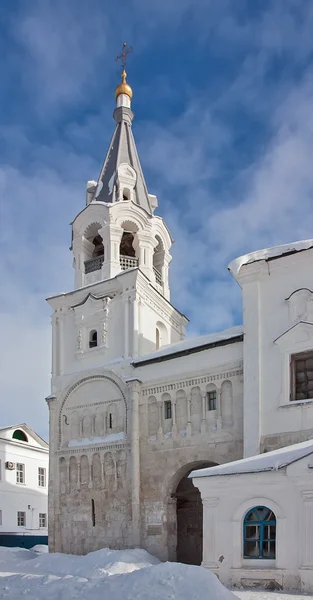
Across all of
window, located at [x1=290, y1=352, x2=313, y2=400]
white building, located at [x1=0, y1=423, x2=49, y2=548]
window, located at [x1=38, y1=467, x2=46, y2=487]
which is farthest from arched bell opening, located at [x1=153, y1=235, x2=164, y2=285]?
window, located at [x1=38, y1=467, x2=46, y2=487]

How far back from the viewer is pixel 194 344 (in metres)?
19.9

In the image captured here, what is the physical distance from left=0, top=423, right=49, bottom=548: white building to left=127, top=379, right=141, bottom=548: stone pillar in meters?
11.7

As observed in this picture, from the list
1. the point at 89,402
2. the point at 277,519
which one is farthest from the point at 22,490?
the point at 277,519

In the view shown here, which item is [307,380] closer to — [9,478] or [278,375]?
[278,375]

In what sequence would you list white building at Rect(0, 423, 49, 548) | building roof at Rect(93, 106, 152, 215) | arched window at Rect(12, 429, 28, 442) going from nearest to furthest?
building roof at Rect(93, 106, 152, 215) → white building at Rect(0, 423, 49, 548) → arched window at Rect(12, 429, 28, 442)

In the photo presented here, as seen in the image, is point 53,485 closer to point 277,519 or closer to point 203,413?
point 203,413

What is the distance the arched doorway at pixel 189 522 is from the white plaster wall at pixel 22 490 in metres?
12.3

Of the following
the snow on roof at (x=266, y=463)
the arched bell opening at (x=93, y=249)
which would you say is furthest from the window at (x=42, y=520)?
the snow on roof at (x=266, y=463)

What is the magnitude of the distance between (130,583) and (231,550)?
14.6ft

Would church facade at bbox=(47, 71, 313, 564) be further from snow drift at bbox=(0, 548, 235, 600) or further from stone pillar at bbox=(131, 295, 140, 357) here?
snow drift at bbox=(0, 548, 235, 600)

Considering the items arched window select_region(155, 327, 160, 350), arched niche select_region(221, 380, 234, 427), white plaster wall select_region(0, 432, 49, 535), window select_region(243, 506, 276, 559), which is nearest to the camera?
window select_region(243, 506, 276, 559)

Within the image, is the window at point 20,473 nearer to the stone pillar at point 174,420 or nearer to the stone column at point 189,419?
the stone pillar at point 174,420

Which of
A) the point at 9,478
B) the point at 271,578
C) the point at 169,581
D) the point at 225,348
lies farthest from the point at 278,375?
the point at 9,478

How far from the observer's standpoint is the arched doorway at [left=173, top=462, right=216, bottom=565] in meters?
20.7
